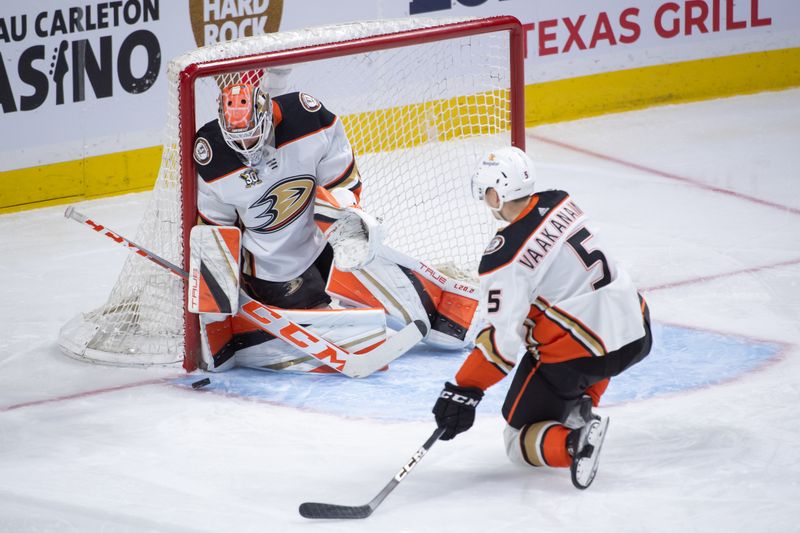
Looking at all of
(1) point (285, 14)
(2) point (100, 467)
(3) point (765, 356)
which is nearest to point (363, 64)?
(1) point (285, 14)

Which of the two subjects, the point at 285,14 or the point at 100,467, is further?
the point at 285,14

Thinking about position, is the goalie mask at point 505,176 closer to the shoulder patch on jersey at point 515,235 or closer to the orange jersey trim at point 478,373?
the shoulder patch on jersey at point 515,235

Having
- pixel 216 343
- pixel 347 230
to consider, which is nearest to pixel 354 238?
pixel 347 230

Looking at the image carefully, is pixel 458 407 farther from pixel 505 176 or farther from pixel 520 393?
pixel 505 176

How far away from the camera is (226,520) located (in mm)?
3418

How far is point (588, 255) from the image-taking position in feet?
11.4

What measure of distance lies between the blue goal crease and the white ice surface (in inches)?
1.6

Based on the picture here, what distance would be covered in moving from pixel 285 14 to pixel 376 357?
2753mm

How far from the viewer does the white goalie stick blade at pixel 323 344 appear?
4.42 m

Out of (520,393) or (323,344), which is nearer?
(520,393)

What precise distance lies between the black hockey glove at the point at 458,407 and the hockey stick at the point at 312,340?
0.98 meters

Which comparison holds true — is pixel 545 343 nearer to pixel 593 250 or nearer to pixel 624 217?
pixel 593 250

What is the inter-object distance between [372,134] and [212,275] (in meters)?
1.95

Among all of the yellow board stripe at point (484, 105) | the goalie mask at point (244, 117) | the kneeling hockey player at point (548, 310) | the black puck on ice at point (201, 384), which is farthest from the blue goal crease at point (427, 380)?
the yellow board stripe at point (484, 105)
